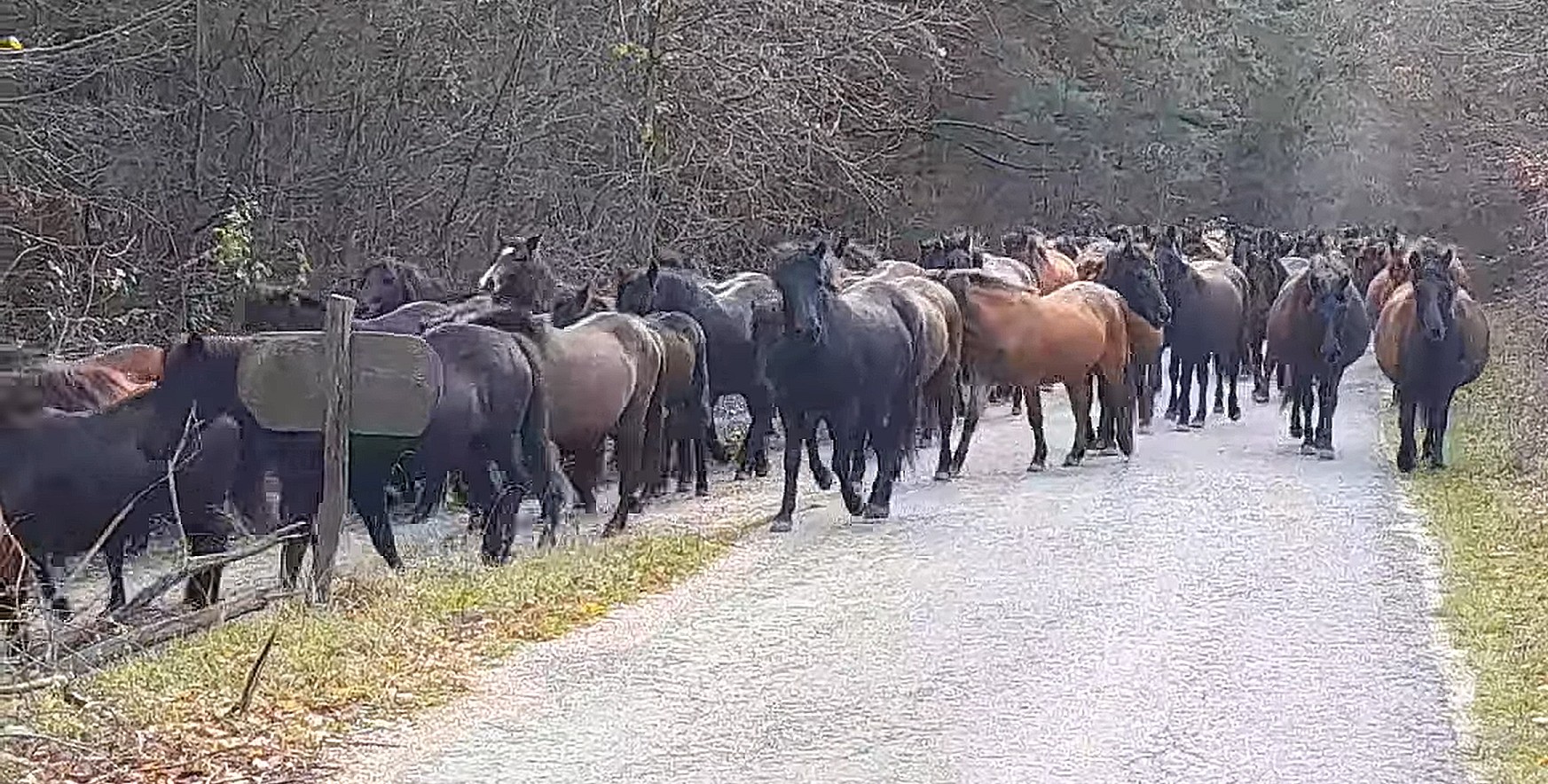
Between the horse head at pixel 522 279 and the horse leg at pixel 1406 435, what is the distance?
772cm

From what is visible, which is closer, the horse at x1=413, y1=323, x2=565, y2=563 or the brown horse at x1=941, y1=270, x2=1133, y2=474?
the horse at x1=413, y1=323, x2=565, y2=563

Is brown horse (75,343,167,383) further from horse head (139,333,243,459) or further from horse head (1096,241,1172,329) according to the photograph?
horse head (1096,241,1172,329)

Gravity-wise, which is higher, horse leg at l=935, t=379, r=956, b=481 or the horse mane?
the horse mane

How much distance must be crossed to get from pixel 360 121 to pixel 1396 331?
37.6 feet

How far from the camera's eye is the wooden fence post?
33.5ft

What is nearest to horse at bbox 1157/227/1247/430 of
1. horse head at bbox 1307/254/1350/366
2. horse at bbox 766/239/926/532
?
horse head at bbox 1307/254/1350/366

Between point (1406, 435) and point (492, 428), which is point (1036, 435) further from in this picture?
point (492, 428)

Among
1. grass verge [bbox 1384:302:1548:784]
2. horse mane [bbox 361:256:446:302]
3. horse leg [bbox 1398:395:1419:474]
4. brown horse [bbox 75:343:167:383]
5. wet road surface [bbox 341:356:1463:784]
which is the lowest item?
wet road surface [bbox 341:356:1463:784]

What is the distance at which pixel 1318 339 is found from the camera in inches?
776

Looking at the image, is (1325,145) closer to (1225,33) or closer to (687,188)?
(1225,33)

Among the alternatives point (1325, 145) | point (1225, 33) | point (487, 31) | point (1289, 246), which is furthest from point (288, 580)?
point (1325, 145)

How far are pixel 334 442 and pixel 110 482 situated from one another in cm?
181

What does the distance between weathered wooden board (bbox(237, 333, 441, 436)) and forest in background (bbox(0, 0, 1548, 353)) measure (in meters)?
2.27

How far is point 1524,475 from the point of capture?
54.0ft
